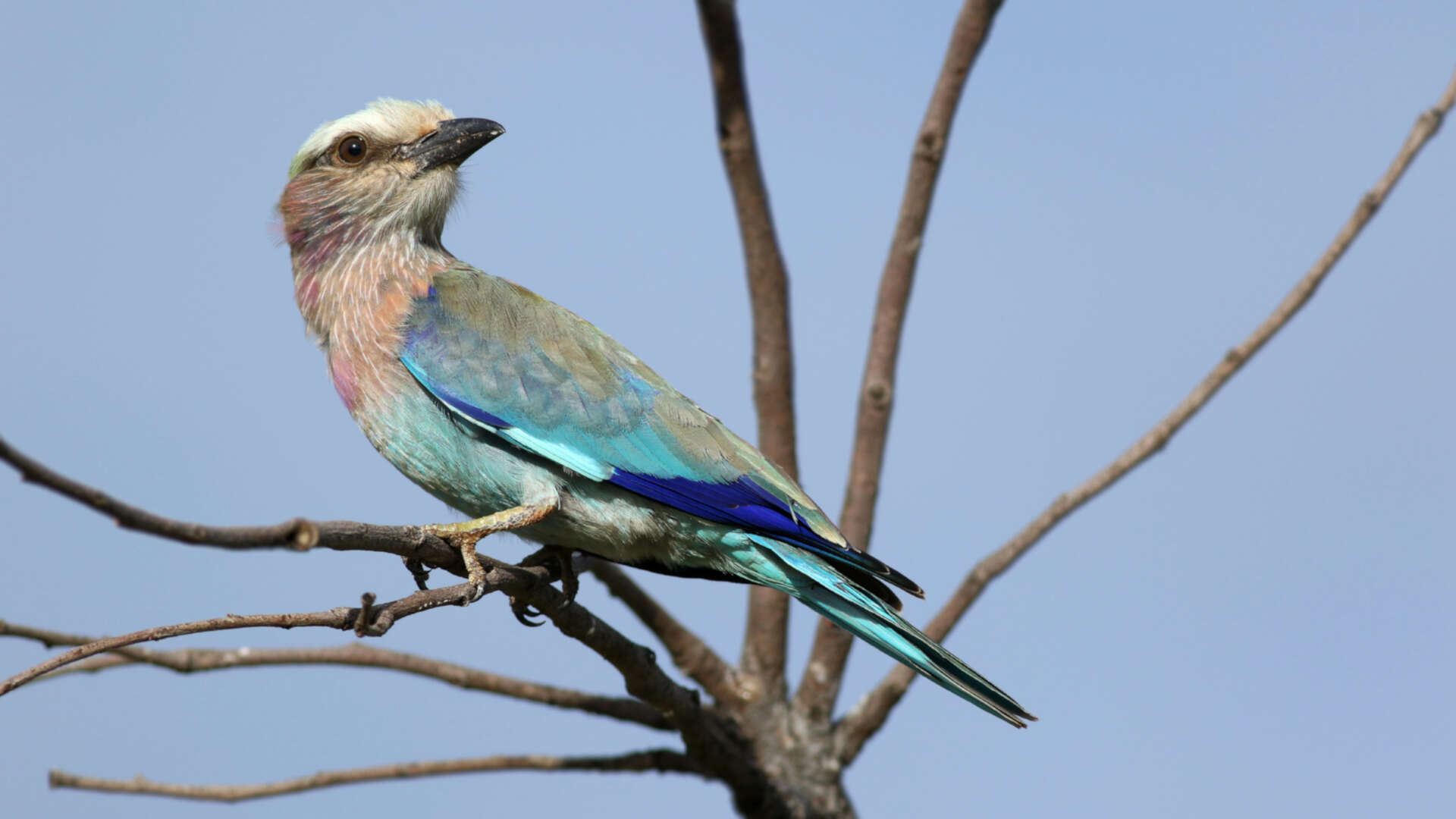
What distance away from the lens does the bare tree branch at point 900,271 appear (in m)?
6.04

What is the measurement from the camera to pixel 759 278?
20.3 feet

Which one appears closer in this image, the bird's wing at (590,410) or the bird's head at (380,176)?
the bird's wing at (590,410)

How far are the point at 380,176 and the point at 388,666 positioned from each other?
2046 mm

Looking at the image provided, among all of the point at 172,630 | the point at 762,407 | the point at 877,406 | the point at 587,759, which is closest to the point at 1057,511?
the point at 877,406

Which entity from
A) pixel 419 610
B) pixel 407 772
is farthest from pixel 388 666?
pixel 419 610

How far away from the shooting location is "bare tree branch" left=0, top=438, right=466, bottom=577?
2.17 metres

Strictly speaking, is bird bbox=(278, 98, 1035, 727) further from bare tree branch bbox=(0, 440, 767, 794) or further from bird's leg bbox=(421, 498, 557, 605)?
bare tree branch bbox=(0, 440, 767, 794)

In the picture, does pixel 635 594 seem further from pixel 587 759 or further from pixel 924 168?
pixel 924 168

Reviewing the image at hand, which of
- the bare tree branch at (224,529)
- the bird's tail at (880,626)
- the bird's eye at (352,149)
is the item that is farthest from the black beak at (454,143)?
the bare tree branch at (224,529)

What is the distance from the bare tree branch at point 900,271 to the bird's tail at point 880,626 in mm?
1294

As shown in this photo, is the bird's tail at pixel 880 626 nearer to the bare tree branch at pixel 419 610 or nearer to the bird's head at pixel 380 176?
the bare tree branch at pixel 419 610

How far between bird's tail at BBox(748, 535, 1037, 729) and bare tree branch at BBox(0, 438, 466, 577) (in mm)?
1573

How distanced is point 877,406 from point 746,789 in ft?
5.86

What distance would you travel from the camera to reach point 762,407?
6.17 meters
